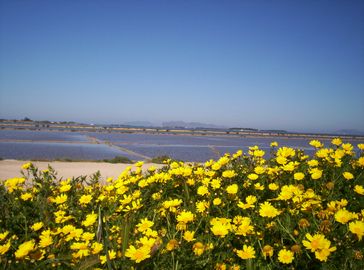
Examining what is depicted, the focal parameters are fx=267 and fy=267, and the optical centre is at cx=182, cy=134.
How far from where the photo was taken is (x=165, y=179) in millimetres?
2760

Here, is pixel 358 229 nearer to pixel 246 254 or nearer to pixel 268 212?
pixel 268 212

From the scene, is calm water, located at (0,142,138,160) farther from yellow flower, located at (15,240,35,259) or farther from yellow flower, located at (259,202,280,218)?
yellow flower, located at (259,202,280,218)

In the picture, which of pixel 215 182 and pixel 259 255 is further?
pixel 215 182

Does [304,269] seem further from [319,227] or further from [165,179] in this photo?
[165,179]

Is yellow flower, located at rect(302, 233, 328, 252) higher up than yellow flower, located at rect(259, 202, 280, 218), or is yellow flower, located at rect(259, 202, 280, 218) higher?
yellow flower, located at rect(259, 202, 280, 218)

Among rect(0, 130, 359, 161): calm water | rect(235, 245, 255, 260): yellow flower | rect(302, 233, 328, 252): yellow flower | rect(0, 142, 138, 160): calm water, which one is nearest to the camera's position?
rect(302, 233, 328, 252): yellow flower

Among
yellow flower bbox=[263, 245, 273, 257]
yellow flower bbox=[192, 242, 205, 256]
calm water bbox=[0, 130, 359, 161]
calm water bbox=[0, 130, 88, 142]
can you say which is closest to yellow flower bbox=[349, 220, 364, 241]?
yellow flower bbox=[263, 245, 273, 257]

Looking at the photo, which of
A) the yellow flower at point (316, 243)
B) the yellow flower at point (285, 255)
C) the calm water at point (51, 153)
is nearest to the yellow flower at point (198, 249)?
the yellow flower at point (285, 255)

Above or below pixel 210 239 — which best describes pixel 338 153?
above

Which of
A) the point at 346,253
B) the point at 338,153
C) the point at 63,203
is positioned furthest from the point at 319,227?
the point at 63,203

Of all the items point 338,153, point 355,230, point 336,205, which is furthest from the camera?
point 338,153

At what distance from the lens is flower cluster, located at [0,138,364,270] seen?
1540 mm

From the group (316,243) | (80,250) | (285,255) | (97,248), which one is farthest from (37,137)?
(316,243)

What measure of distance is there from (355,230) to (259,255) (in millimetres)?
610
